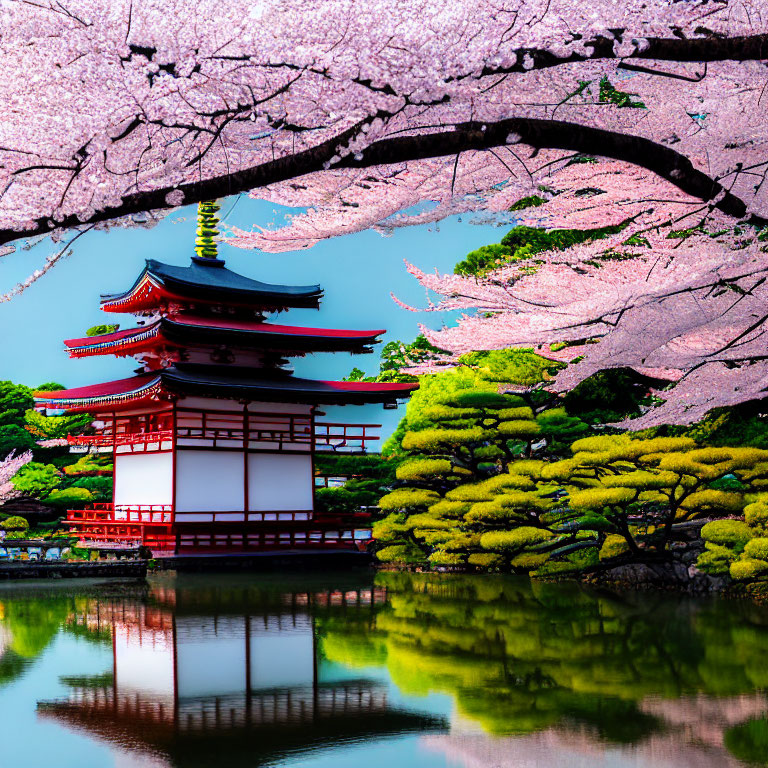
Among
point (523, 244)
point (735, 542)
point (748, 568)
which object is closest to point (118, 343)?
point (523, 244)

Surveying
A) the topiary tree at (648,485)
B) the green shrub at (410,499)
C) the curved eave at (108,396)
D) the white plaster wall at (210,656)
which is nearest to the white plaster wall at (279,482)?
the curved eave at (108,396)

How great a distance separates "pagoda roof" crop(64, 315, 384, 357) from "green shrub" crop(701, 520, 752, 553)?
31.3 feet

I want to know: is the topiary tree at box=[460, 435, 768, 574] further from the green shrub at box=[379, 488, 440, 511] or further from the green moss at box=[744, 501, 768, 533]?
the green shrub at box=[379, 488, 440, 511]

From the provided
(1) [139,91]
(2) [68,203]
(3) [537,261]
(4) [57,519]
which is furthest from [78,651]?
(4) [57,519]

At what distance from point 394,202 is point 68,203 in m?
2.69

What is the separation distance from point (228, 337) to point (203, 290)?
1095 millimetres

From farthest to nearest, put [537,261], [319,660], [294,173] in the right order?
1. [537,261]
2. [319,660]
3. [294,173]

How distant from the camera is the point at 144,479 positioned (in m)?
18.0

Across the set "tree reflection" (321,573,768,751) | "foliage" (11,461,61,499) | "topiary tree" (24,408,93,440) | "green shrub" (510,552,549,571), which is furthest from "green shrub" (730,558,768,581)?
"topiary tree" (24,408,93,440)

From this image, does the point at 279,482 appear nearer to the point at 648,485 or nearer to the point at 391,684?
the point at 648,485

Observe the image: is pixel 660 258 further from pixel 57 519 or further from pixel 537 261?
pixel 57 519

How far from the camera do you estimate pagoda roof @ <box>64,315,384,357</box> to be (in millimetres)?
17641

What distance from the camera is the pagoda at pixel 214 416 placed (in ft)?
56.3

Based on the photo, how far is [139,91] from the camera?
514cm
